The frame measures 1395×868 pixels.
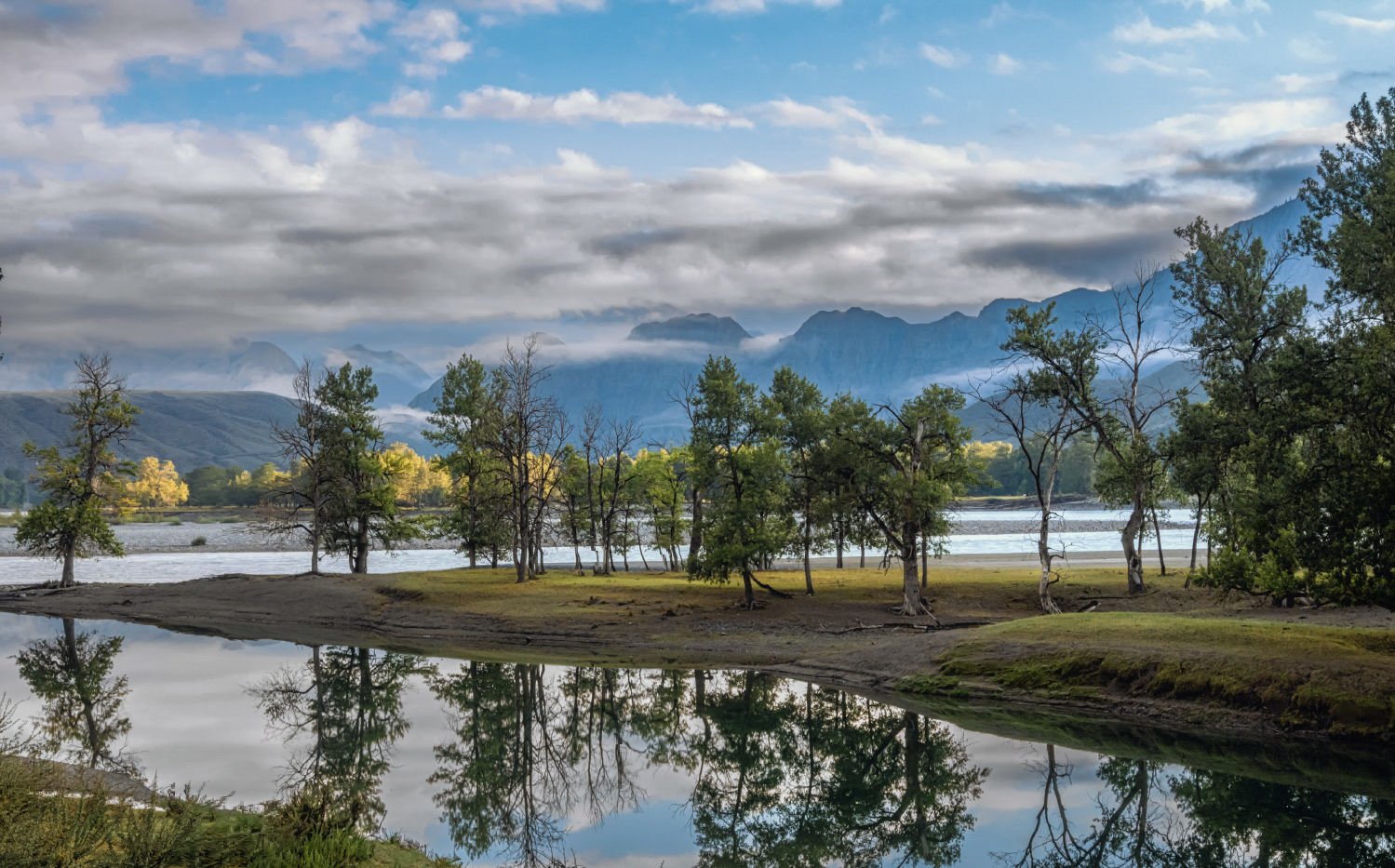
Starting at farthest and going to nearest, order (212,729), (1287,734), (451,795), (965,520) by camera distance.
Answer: (965,520)
(212,729)
(1287,734)
(451,795)

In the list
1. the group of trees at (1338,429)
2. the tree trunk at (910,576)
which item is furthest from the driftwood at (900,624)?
the group of trees at (1338,429)

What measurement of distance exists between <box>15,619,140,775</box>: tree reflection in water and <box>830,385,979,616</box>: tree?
3000 centimetres

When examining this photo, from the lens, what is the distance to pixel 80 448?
61.8 metres

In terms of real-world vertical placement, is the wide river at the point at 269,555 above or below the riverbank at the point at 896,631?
below

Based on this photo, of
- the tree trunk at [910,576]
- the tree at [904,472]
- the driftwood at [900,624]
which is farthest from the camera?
the tree trunk at [910,576]

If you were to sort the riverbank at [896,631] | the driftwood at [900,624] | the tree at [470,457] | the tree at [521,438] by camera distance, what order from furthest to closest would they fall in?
the tree at [470,457], the tree at [521,438], the driftwood at [900,624], the riverbank at [896,631]

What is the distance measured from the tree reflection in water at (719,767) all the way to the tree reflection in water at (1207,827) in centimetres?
197

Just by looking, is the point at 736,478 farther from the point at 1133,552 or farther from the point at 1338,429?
the point at 1338,429

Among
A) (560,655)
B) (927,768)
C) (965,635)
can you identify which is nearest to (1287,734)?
(927,768)

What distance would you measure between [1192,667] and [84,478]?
65.1 metres

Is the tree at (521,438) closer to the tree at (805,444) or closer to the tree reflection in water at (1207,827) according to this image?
the tree at (805,444)

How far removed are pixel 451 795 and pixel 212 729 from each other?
10417 millimetres

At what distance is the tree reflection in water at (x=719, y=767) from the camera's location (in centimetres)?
1838

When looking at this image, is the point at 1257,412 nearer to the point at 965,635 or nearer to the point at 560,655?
the point at 965,635
